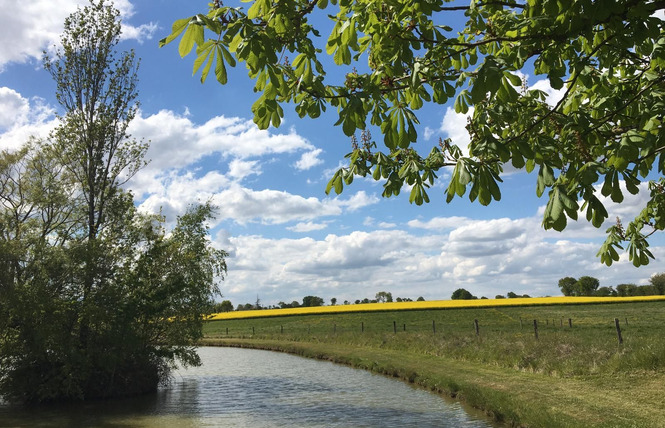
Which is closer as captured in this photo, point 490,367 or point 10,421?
point 10,421

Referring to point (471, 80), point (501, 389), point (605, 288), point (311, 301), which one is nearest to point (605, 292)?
point (605, 288)

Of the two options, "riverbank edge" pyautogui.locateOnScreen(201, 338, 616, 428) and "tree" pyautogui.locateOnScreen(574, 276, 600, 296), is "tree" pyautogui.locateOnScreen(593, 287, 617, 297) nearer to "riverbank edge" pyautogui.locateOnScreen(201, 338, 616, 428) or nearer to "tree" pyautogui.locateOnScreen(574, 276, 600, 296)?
"tree" pyautogui.locateOnScreen(574, 276, 600, 296)

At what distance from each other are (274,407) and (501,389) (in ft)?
27.5

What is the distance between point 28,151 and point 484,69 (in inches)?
1046

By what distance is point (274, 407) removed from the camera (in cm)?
1827

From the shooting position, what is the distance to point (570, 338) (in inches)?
842

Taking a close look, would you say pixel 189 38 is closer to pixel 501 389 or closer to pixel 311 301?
pixel 501 389

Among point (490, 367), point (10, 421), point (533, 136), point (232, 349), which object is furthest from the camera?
point (232, 349)

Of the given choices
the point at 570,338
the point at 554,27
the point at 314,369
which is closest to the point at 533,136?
the point at 554,27

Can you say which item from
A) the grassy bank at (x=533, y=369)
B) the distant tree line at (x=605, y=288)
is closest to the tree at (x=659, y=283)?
the distant tree line at (x=605, y=288)

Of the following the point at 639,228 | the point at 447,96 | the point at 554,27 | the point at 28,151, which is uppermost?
the point at 28,151

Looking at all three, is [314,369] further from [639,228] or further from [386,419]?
[639,228]

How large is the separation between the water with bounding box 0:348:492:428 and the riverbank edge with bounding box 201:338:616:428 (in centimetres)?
63

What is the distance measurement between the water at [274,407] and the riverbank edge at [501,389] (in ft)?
2.06
